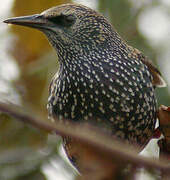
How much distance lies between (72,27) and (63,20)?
134 millimetres

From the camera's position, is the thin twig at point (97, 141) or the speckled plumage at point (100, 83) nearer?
the thin twig at point (97, 141)

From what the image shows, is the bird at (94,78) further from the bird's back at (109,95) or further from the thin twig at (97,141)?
the thin twig at (97,141)

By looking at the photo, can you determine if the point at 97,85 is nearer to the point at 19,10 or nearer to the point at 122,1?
the point at 19,10

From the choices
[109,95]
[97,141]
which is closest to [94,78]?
[109,95]

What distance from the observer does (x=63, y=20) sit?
3.66 metres

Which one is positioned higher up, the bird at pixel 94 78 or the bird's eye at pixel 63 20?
the bird's eye at pixel 63 20

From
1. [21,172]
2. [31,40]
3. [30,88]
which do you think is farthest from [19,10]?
[21,172]

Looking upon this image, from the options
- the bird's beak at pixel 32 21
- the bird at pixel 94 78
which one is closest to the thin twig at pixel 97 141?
the bird at pixel 94 78

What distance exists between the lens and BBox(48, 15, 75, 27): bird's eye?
11.8 feet

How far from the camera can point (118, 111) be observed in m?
3.59

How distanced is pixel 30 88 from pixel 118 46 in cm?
87

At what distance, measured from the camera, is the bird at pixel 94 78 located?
11.7ft

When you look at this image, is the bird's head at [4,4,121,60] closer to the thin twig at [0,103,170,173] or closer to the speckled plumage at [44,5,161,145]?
the speckled plumage at [44,5,161,145]

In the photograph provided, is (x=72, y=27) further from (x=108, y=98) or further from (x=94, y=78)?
(x=108, y=98)
